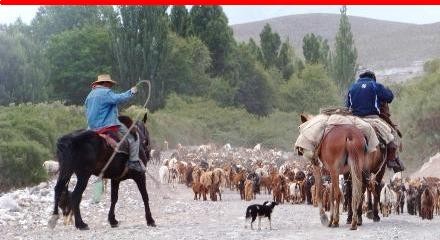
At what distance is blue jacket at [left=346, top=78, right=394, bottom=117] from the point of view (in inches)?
515

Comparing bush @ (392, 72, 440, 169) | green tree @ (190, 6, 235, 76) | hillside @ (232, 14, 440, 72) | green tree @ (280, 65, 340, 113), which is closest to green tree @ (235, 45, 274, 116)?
green tree @ (190, 6, 235, 76)

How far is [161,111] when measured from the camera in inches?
2480

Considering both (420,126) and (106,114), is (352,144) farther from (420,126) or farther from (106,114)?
(420,126)

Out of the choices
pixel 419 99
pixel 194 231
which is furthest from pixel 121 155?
pixel 419 99

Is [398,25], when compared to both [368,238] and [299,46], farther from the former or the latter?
[368,238]

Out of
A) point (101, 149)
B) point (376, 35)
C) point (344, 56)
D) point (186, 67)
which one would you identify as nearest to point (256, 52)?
point (344, 56)

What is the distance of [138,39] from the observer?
62000 mm

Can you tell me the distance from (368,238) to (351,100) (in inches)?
131

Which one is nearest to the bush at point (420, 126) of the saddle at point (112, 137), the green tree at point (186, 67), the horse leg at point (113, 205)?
the green tree at point (186, 67)

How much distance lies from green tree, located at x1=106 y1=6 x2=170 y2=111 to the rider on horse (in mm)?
49034

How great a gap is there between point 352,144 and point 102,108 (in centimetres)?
354

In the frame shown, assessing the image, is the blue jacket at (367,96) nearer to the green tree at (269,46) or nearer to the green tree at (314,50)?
the green tree at (269,46)

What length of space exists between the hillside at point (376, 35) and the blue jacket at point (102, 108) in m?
112

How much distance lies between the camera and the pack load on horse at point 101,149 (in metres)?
11.8
